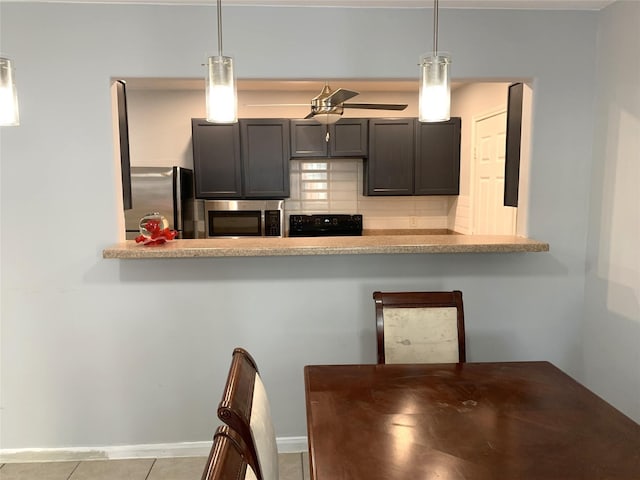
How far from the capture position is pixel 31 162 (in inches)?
90.3

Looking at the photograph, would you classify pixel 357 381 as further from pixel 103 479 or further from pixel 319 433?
pixel 103 479

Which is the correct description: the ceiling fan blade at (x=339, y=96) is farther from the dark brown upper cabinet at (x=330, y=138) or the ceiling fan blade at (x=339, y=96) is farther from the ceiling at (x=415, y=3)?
the dark brown upper cabinet at (x=330, y=138)

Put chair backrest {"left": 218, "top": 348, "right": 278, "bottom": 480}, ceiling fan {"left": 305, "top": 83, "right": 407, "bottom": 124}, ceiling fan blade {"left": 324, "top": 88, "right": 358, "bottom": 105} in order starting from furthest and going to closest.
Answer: ceiling fan {"left": 305, "top": 83, "right": 407, "bottom": 124}
ceiling fan blade {"left": 324, "top": 88, "right": 358, "bottom": 105}
chair backrest {"left": 218, "top": 348, "right": 278, "bottom": 480}

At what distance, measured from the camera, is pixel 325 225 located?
4484 mm

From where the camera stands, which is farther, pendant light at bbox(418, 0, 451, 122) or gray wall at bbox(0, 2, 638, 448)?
gray wall at bbox(0, 2, 638, 448)

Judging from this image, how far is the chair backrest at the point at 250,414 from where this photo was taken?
110 cm

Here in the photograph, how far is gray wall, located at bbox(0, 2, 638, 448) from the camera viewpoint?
2.26 m

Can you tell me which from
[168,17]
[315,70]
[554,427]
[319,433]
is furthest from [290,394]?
[168,17]

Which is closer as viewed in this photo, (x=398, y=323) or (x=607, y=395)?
(x=398, y=323)

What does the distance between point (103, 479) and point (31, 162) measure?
162 centimetres

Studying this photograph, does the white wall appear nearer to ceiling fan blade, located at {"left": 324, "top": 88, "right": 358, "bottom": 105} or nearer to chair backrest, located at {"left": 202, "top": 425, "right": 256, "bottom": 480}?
ceiling fan blade, located at {"left": 324, "top": 88, "right": 358, "bottom": 105}

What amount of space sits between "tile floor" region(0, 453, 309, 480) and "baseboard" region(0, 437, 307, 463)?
2 cm

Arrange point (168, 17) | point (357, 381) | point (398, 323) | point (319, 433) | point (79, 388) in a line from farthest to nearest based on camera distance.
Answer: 1. point (79, 388)
2. point (168, 17)
3. point (398, 323)
4. point (357, 381)
5. point (319, 433)

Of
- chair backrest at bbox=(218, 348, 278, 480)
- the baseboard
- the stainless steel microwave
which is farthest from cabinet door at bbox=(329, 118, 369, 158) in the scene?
chair backrest at bbox=(218, 348, 278, 480)
